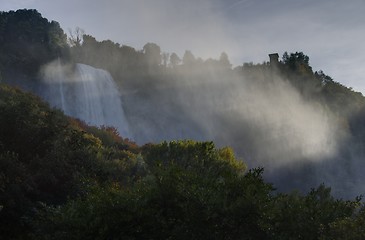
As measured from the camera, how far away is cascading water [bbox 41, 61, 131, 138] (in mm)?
54219

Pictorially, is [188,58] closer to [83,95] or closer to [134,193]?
[83,95]

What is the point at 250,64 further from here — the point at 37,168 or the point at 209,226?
the point at 209,226

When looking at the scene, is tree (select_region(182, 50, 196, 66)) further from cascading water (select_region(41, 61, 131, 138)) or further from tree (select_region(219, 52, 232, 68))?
cascading water (select_region(41, 61, 131, 138))

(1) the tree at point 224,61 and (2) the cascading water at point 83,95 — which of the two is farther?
(1) the tree at point 224,61

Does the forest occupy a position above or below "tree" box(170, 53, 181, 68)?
below

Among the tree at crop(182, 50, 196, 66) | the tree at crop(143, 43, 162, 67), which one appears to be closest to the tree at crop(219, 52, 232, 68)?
the tree at crop(182, 50, 196, 66)

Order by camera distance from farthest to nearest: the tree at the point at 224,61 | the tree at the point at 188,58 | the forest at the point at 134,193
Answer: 1. the tree at the point at 188,58
2. the tree at the point at 224,61
3. the forest at the point at 134,193

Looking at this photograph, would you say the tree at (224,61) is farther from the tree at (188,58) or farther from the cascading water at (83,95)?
the cascading water at (83,95)

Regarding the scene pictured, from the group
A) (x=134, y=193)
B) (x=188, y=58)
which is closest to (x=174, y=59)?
(x=188, y=58)

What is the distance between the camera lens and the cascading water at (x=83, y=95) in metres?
54.2

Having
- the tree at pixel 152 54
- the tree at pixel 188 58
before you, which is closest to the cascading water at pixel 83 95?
the tree at pixel 152 54

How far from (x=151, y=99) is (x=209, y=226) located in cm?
5945

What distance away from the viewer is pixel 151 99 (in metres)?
68.8

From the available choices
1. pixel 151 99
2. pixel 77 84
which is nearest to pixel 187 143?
pixel 77 84
